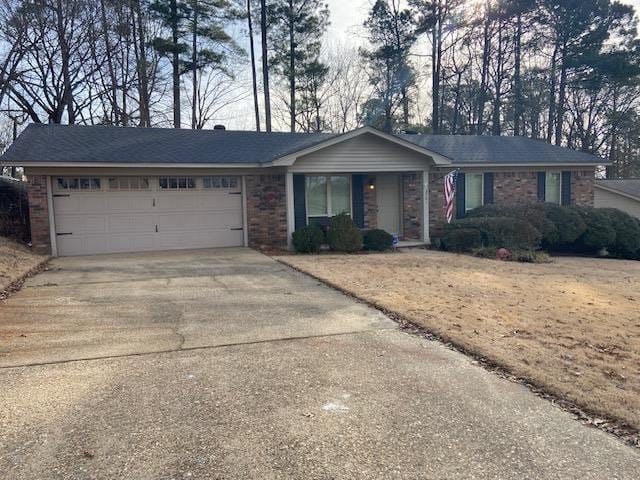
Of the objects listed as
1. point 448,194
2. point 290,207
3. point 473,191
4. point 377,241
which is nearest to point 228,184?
point 290,207

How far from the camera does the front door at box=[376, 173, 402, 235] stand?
1559 cm

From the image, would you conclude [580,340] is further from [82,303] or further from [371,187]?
[371,187]

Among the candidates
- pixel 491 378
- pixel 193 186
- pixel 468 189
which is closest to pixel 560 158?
pixel 468 189

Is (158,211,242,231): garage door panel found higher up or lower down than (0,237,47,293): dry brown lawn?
higher up

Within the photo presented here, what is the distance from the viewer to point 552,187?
1716 cm

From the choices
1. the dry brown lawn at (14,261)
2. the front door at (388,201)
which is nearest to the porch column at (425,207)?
the front door at (388,201)

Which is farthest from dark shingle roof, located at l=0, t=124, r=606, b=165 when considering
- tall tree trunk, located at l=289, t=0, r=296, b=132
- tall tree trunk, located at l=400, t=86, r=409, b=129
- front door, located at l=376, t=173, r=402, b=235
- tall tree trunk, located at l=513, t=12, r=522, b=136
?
tall tree trunk, located at l=513, t=12, r=522, b=136

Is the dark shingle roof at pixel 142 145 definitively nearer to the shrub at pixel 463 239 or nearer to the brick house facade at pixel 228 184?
the brick house facade at pixel 228 184

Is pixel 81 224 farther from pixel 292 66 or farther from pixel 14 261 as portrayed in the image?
Result: pixel 292 66

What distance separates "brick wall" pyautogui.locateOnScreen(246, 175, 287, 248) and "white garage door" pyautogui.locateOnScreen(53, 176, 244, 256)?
336mm

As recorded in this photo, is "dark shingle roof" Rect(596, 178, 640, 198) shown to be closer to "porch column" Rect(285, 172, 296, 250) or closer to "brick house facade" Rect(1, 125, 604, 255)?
"brick house facade" Rect(1, 125, 604, 255)

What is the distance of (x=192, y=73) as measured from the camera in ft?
77.4

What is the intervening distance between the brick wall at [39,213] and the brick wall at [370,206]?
8748 millimetres

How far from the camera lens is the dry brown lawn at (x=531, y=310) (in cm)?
395
